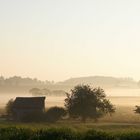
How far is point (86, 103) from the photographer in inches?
3991

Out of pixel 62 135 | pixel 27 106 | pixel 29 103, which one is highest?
pixel 29 103

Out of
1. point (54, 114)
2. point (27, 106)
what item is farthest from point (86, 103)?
point (27, 106)

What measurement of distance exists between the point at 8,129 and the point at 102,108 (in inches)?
2360

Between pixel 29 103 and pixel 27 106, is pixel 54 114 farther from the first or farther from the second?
pixel 29 103

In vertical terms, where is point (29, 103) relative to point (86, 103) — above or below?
above

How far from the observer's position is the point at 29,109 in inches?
3986

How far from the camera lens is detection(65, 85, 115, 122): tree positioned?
100625 mm

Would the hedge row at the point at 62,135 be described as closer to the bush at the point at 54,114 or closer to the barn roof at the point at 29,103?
the bush at the point at 54,114

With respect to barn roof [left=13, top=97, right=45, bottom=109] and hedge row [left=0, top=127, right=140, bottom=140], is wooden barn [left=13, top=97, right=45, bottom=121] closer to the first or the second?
barn roof [left=13, top=97, right=45, bottom=109]

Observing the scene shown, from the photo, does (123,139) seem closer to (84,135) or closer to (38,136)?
(84,135)

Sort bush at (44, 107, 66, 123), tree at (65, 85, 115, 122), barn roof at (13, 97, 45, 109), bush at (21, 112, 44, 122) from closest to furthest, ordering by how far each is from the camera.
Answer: bush at (21, 112, 44, 122), bush at (44, 107, 66, 123), tree at (65, 85, 115, 122), barn roof at (13, 97, 45, 109)

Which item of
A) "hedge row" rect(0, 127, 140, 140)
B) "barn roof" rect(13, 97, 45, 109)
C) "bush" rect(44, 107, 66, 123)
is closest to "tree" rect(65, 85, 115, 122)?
"bush" rect(44, 107, 66, 123)

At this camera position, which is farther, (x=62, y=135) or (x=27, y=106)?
(x=27, y=106)

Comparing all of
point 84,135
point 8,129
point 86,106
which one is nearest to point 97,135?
point 84,135
